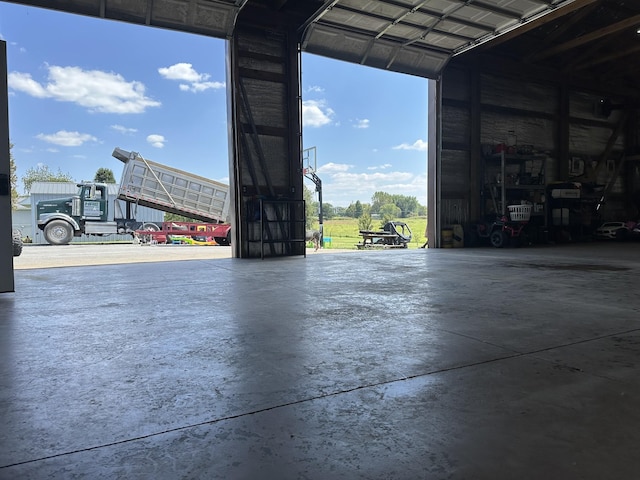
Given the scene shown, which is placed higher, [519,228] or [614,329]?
[519,228]

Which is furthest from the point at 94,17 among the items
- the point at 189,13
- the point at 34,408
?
the point at 34,408

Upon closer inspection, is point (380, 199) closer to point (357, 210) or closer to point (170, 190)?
point (357, 210)

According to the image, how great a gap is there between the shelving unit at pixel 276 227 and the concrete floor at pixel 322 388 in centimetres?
484

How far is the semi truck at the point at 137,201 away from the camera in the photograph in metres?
15.0

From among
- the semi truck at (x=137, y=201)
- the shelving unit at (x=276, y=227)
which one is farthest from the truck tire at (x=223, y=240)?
the shelving unit at (x=276, y=227)

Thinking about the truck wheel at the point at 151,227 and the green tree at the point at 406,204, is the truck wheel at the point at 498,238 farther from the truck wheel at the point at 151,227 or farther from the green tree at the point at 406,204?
the green tree at the point at 406,204

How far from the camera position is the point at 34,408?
1642mm

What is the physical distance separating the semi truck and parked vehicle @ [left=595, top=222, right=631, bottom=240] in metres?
12.8

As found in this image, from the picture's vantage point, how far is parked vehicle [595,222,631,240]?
43.3ft

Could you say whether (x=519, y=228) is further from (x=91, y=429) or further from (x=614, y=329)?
(x=91, y=429)

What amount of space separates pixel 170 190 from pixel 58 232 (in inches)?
175

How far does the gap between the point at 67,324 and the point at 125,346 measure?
2.92ft

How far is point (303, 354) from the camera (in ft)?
7.52

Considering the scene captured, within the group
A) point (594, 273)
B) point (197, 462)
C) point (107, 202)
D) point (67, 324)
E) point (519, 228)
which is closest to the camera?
point (197, 462)
